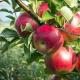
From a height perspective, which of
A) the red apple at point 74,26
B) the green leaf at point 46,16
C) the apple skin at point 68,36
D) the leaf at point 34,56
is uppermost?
the green leaf at point 46,16

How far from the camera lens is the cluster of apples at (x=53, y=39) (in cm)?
83

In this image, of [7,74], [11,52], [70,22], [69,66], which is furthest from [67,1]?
[11,52]

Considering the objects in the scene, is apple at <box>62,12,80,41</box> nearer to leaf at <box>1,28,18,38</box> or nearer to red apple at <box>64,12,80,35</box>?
red apple at <box>64,12,80,35</box>

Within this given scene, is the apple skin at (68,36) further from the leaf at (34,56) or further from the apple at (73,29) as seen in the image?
the leaf at (34,56)

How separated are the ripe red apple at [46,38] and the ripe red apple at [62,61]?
8cm

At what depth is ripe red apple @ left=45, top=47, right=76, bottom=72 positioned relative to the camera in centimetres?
91

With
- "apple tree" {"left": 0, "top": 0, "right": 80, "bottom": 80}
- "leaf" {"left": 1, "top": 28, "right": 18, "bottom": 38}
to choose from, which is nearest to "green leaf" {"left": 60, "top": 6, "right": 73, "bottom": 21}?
"apple tree" {"left": 0, "top": 0, "right": 80, "bottom": 80}

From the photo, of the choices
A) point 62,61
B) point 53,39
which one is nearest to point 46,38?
point 53,39

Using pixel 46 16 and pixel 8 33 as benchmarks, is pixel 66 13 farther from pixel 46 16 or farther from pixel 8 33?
pixel 8 33

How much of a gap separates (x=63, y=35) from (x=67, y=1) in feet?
0.30

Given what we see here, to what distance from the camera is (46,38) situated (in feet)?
2.71

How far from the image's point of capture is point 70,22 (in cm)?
87

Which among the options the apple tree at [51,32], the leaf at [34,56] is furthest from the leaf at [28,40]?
the leaf at [34,56]

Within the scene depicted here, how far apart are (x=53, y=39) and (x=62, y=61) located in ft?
0.39
